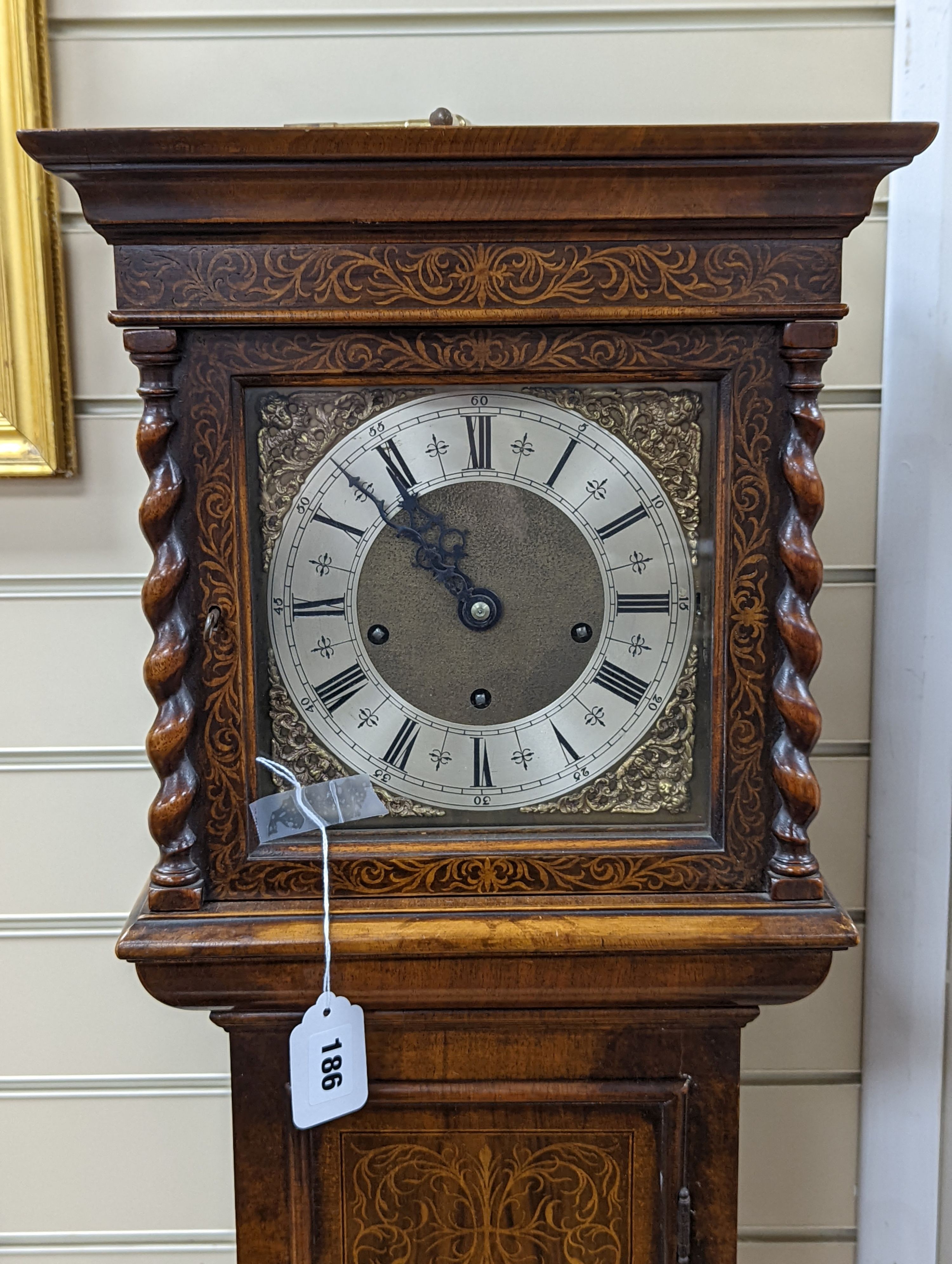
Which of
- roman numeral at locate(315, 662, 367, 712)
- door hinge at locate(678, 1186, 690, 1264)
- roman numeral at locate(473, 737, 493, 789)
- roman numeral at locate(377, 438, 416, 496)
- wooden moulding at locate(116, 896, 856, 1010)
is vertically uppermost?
roman numeral at locate(377, 438, 416, 496)

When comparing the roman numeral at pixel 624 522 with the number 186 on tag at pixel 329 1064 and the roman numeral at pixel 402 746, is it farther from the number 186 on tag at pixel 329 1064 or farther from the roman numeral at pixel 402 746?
the number 186 on tag at pixel 329 1064

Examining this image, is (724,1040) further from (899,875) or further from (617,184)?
(617,184)

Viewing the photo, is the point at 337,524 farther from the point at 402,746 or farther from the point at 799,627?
the point at 799,627

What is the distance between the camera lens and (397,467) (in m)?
0.79

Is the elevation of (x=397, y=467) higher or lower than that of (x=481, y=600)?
higher

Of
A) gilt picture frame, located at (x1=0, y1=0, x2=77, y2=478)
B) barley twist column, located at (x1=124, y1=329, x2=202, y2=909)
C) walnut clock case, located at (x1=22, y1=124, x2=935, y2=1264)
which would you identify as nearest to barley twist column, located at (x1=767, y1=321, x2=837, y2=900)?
walnut clock case, located at (x1=22, y1=124, x2=935, y2=1264)

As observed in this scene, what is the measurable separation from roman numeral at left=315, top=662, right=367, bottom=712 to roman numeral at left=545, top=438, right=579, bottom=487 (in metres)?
0.21

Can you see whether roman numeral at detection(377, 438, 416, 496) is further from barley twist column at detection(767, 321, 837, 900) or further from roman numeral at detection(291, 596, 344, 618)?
barley twist column at detection(767, 321, 837, 900)

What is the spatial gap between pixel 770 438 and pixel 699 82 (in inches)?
18.0

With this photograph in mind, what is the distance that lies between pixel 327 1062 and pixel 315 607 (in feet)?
1.22

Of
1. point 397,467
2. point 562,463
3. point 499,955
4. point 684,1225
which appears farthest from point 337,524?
point 684,1225

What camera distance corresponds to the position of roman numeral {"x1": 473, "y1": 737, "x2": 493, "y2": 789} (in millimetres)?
815

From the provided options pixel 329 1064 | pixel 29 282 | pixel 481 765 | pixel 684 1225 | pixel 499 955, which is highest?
pixel 29 282

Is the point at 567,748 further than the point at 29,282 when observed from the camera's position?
No
